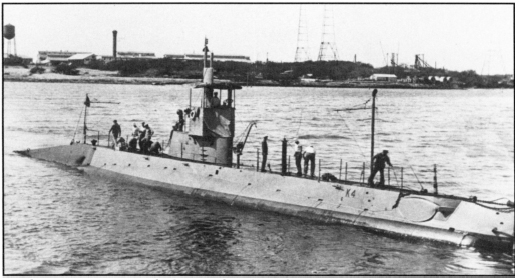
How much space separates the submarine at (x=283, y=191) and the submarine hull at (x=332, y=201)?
0.03 meters

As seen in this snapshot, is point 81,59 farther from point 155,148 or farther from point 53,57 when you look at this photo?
point 155,148

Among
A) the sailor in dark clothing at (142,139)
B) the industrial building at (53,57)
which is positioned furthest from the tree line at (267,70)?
the sailor in dark clothing at (142,139)

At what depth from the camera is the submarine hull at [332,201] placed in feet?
59.5

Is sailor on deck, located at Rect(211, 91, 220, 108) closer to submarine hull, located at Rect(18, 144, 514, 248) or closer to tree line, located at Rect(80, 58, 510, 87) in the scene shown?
submarine hull, located at Rect(18, 144, 514, 248)

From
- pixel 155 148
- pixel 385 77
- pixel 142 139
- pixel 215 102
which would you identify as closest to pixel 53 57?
pixel 385 77

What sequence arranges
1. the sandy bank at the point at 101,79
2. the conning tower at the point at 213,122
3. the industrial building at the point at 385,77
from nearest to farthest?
the conning tower at the point at 213,122 → the sandy bank at the point at 101,79 → the industrial building at the point at 385,77

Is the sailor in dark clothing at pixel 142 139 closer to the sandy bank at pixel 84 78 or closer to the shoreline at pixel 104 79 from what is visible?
the shoreline at pixel 104 79

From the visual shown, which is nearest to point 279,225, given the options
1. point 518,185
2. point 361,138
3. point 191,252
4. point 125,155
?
point 191,252

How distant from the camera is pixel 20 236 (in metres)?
19.3

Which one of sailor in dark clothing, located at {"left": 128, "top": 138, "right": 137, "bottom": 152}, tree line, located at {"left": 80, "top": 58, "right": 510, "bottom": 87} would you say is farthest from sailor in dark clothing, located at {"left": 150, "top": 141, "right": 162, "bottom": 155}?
tree line, located at {"left": 80, "top": 58, "right": 510, "bottom": 87}

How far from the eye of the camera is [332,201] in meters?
21.1

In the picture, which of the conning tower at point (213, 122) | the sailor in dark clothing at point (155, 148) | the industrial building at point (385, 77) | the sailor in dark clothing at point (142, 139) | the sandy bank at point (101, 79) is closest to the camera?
the conning tower at point (213, 122)

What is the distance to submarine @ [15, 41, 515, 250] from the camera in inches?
722

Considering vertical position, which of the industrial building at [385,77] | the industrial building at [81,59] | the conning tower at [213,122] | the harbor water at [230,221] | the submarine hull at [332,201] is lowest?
the harbor water at [230,221]
